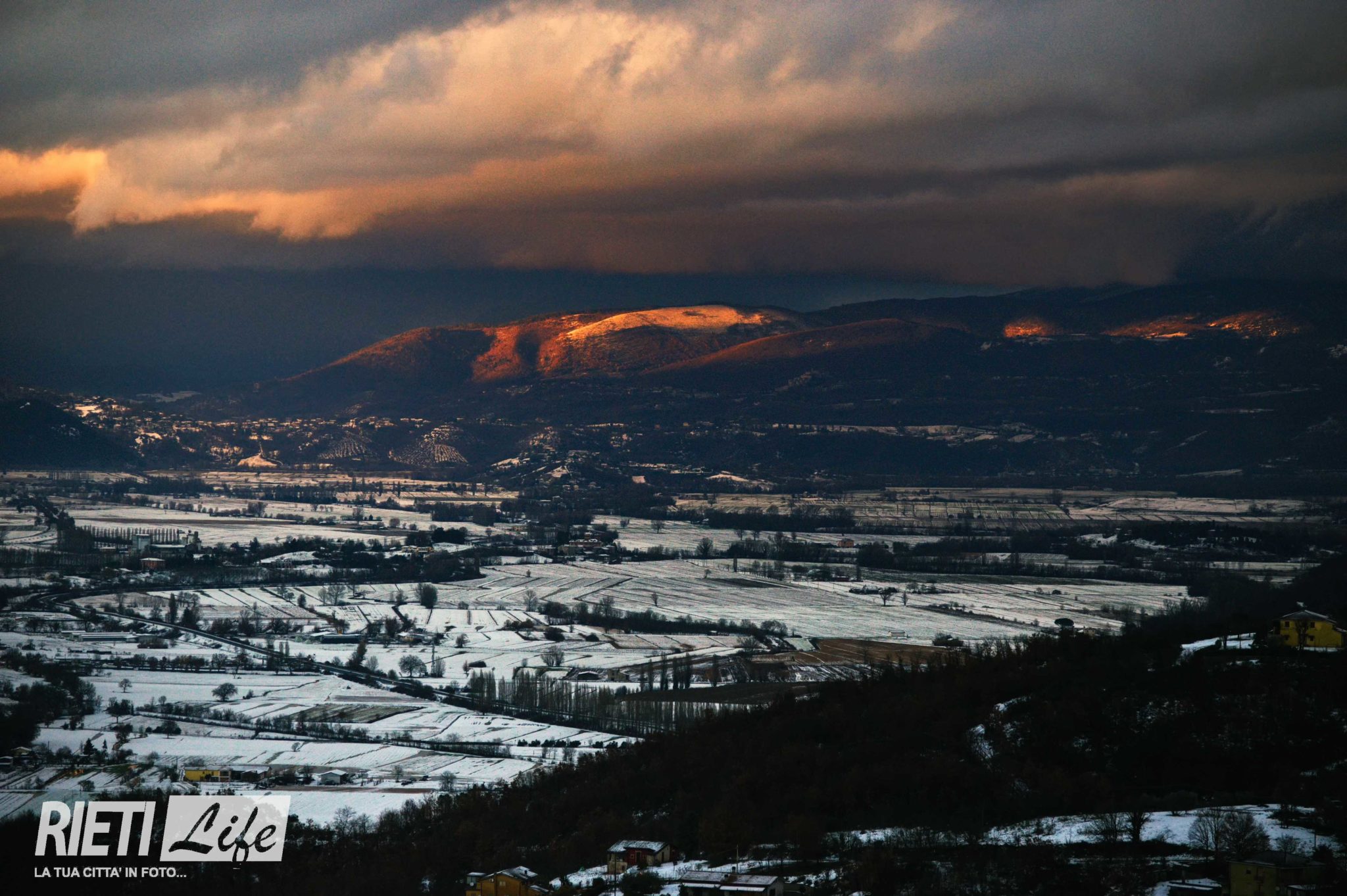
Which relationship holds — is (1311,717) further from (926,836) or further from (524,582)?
(524,582)

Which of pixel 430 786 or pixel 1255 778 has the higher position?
pixel 1255 778

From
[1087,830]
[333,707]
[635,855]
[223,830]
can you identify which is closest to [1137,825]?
[1087,830]

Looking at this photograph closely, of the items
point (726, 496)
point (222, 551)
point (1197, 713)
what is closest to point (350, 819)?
point (1197, 713)

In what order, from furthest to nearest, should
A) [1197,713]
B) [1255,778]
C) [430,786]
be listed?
[430,786], [1197,713], [1255,778]

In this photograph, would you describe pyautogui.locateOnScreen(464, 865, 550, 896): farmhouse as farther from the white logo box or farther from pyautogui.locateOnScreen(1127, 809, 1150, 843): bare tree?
pyautogui.locateOnScreen(1127, 809, 1150, 843): bare tree

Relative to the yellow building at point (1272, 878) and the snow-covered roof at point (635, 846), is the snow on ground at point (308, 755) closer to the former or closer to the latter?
the snow-covered roof at point (635, 846)

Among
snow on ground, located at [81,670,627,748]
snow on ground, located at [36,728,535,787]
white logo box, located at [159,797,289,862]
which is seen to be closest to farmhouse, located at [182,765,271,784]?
snow on ground, located at [36,728,535,787]

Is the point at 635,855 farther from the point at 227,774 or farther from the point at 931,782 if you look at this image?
the point at 227,774
